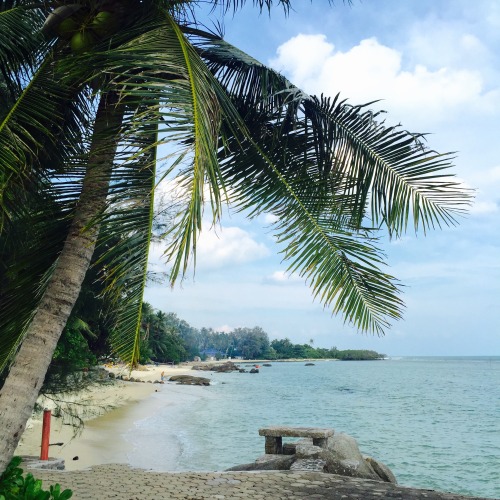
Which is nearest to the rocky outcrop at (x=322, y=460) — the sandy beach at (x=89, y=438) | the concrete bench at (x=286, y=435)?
the concrete bench at (x=286, y=435)

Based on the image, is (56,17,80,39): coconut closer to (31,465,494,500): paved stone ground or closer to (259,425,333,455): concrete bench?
(31,465,494,500): paved stone ground

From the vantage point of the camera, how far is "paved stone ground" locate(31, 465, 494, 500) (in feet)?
22.2

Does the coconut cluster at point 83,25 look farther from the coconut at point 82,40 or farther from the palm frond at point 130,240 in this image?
the palm frond at point 130,240

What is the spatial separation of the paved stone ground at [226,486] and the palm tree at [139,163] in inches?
99.6

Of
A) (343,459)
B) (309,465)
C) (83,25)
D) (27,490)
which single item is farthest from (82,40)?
(343,459)

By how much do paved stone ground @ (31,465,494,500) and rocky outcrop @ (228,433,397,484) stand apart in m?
0.39

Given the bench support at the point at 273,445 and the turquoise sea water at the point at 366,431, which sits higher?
the bench support at the point at 273,445

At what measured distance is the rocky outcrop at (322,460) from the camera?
326 inches

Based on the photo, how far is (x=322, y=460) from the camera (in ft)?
28.5

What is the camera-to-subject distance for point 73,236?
520cm

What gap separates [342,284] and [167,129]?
2480 millimetres

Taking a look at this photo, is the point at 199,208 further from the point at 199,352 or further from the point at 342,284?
the point at 199,352

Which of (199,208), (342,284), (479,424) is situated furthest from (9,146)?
(479,424)

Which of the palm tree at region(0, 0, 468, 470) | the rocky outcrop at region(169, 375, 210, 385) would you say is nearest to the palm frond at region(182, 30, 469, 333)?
the palm tree at region(0, 0, 468, 470)
